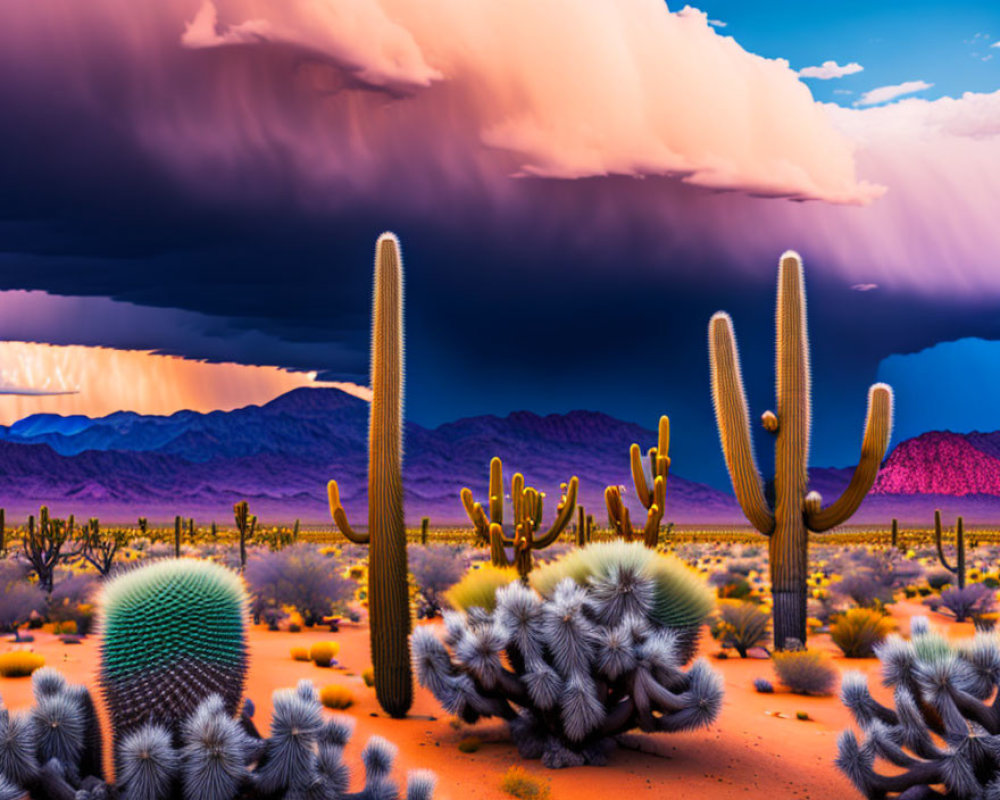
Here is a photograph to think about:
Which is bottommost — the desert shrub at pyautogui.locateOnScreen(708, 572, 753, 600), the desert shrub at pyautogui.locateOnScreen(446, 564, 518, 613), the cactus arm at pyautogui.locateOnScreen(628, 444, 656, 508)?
the desert shrub at pyautogui.locateOnScreen(708, 572, 753, 600)

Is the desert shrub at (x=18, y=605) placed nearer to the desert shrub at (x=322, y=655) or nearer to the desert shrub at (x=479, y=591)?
the desert shrub at (x=322, y=655)

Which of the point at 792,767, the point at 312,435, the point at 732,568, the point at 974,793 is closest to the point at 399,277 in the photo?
the point at 792,767

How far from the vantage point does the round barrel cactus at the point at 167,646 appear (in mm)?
7738

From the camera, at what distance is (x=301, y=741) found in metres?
7.47

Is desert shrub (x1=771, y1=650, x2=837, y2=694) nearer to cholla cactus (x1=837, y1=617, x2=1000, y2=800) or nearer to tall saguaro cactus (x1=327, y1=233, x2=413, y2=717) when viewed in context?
tall saguaro cactus (x1=327, y1=233, x2=413, y2=717)

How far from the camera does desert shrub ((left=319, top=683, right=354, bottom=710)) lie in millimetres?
13266

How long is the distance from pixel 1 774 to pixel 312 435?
19456 centimetres

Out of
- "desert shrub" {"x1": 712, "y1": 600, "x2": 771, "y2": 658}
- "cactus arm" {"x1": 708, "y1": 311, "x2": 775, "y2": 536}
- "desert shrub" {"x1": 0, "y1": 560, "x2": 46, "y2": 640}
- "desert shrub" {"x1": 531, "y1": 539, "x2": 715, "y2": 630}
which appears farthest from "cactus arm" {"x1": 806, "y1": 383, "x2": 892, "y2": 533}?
"desert shrub" {"x1": 0, "y1": 560, "x2": 46, "y2": 640}

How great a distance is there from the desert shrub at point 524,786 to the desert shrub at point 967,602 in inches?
715

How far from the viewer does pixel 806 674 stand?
15539mm

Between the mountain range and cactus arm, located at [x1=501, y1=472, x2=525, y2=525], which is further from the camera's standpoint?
the mountain range

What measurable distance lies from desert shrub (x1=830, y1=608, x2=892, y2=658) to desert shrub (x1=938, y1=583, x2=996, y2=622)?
18.2ft

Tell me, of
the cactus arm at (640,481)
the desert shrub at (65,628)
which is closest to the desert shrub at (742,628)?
the cactus arm at (640,481)

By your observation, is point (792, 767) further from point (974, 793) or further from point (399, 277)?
point (399, 277)
